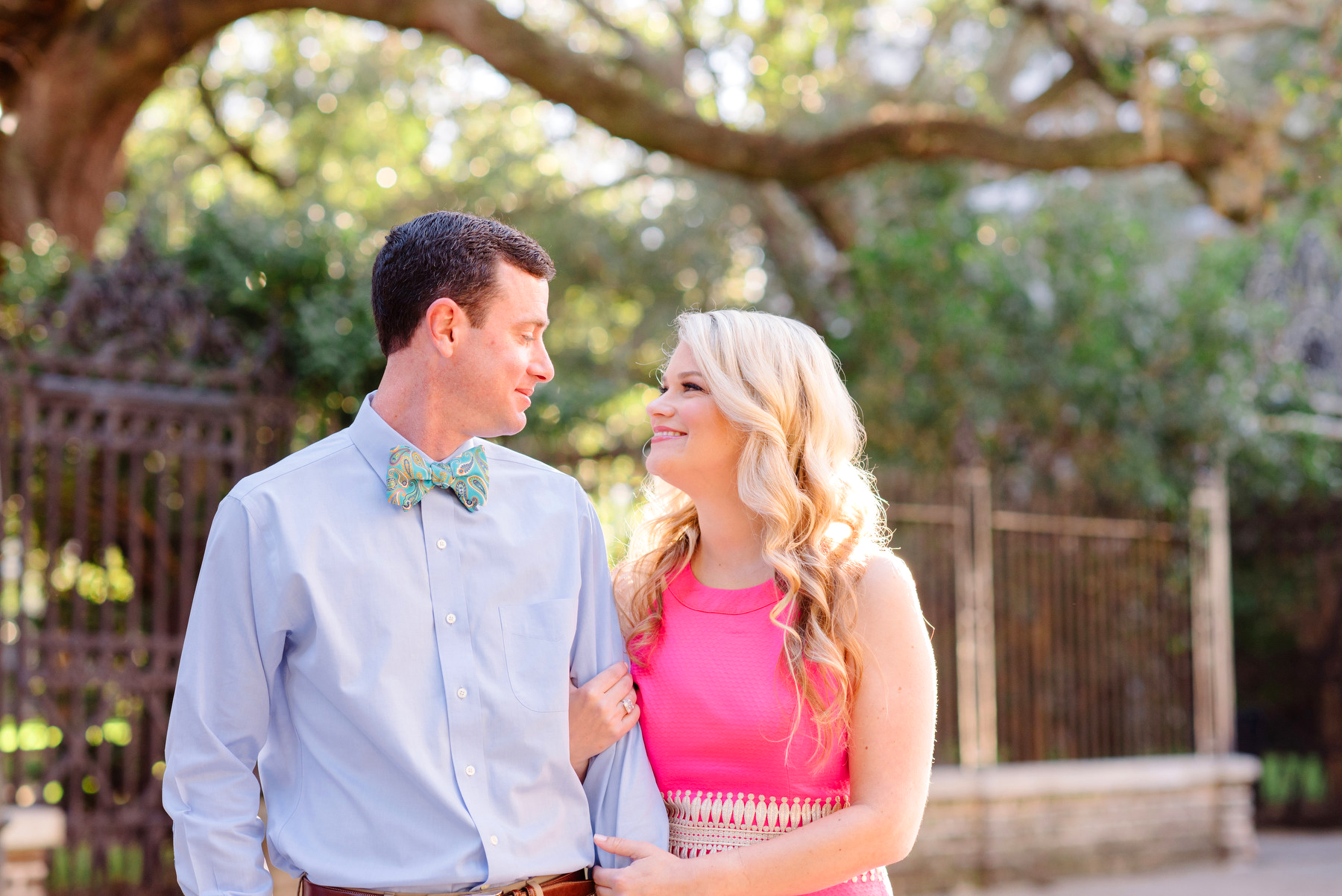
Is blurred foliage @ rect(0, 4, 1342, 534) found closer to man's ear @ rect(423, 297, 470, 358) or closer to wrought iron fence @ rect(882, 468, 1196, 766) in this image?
wrought iron fence @ rect(882, 468, 1196, 766)

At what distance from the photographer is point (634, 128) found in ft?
27.8

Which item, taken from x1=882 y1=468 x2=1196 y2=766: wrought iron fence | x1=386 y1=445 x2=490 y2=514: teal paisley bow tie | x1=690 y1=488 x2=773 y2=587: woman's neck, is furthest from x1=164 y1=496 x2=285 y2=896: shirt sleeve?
x1=882 y1=468 x2=1196 y2=766: wrought iron fence

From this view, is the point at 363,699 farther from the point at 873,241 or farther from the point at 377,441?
the point at 873,241

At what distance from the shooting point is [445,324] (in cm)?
229

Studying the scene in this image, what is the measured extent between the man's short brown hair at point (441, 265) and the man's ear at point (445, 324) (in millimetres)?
13

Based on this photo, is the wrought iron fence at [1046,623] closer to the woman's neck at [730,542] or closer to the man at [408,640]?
the woman's neck at [730,542]

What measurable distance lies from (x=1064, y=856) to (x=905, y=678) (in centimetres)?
678

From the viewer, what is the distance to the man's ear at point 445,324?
2.28 metres

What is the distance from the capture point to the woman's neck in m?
2.83

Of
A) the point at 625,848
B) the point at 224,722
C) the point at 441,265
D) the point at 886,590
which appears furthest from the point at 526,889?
the point at 441,265

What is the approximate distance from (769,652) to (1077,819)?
22.3 feet

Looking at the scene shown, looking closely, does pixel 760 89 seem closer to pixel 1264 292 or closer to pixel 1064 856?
pixel 1264 292

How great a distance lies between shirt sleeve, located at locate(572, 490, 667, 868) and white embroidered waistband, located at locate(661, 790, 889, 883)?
0.06 meters

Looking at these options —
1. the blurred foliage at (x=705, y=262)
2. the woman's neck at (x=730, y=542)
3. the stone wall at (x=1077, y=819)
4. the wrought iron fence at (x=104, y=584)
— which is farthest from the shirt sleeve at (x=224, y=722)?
the stone wall at (x=1077, y=819)
